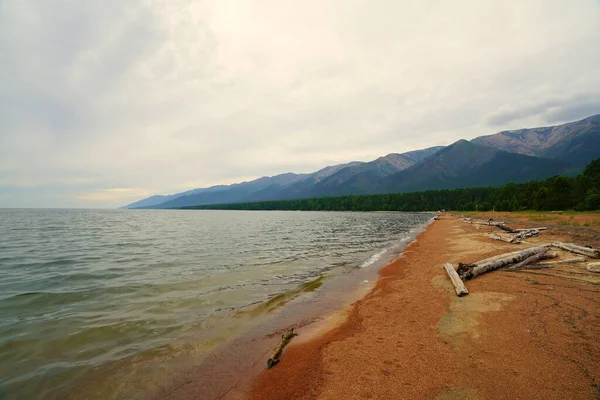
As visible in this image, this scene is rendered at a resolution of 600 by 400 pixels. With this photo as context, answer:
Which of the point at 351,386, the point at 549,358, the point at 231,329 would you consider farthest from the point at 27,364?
the point at 549,358

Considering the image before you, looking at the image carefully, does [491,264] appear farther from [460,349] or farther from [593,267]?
[460,349]

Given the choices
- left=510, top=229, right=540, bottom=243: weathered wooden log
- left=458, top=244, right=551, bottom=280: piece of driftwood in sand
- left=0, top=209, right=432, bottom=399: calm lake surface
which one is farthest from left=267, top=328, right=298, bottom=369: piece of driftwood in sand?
left=510, top=229, right=540, bottom=243: weathered wooden log

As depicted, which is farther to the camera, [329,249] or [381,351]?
Result: [329,249]

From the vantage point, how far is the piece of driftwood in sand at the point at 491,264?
1658 cm

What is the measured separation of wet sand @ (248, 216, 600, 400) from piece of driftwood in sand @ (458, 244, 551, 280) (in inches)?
78.9

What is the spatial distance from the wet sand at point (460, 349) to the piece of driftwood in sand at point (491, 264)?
2.00 meters

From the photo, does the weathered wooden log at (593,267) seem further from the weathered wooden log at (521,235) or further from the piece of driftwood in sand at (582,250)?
the weathered wooden log at (521,235)

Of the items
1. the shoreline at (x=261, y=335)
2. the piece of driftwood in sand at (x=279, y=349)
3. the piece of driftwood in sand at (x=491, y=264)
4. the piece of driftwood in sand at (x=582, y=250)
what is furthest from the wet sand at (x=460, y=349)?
the piece of driftwood in sand at (x=582, y=250)

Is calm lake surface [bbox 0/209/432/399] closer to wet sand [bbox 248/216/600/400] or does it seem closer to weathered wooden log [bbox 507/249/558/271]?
wet sand [bbox 248/216/600/400]

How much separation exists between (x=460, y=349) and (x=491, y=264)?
11326 millimetres

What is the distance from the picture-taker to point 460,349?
27.9ft

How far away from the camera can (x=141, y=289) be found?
17.8 meters

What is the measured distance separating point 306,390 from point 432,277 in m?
13.5

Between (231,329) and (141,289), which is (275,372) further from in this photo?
(141,289)
